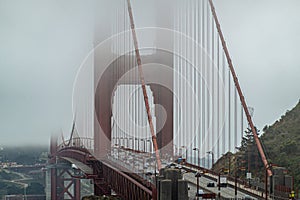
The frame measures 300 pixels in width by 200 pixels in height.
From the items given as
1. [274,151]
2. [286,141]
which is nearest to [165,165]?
[274,151]

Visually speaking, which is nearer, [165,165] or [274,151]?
[165,165]

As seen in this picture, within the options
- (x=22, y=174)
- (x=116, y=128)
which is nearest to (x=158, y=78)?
(x=116, y=128)

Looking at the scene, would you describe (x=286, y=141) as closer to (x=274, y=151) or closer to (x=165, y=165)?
(x=274, y=151)

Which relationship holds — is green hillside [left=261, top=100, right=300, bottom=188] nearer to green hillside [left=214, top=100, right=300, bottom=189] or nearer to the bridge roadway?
green hillside [left=214, top=100, right=300, bottom=189]

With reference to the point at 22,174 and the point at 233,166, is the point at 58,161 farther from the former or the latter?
the point at 233,166

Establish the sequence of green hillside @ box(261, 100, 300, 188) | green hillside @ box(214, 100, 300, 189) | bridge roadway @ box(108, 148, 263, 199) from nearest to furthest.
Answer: bridge roadway @ box(108, 148, 263, 199) < green hillside @ box(214, 100, 300, 189) < green hillside @ box(261, 100, 300, 188)

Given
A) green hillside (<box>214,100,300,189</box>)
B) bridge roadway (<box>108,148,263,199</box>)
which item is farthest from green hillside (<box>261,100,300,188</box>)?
bridge roadway (<box>108,148,263,199</box>)

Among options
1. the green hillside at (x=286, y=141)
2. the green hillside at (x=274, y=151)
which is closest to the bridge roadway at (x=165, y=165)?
the green hillside at (x=274, y=151)
